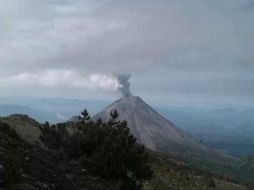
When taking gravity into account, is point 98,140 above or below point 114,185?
above

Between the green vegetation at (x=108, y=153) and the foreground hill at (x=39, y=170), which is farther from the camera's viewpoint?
the green vegetation at (x=108, y=153)

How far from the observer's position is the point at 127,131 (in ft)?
72.5

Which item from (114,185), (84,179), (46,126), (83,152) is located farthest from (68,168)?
(46,126)

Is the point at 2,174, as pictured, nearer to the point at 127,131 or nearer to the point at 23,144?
the point at 23,144

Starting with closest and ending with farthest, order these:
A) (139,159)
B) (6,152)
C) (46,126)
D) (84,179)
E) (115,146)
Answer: (6,152) < (84,179) < (115,146) < (139,159) < (46,126)

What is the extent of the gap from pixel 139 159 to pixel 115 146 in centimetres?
206

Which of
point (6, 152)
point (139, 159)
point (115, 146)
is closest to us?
point (6, 152)

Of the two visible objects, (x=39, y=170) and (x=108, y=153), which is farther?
(x=108, y=153)

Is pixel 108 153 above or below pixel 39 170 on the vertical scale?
above

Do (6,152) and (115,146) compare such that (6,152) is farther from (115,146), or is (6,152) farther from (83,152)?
(83,152)

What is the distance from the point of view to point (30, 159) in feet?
56.9

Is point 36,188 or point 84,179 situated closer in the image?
point 36,188

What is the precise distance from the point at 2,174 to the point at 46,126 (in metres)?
12.6

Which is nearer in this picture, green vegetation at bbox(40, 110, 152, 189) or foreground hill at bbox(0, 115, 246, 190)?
foreground hill at bbox(0, 115, 246, 190)
